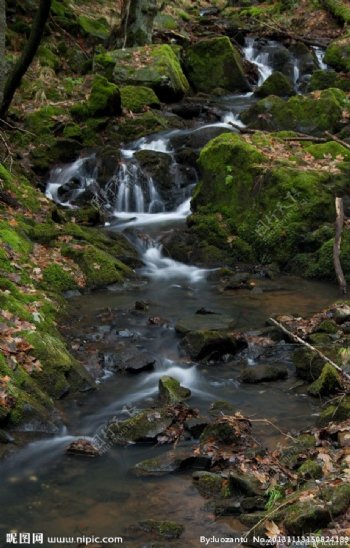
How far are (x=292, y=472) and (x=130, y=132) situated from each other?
1296 centimetres

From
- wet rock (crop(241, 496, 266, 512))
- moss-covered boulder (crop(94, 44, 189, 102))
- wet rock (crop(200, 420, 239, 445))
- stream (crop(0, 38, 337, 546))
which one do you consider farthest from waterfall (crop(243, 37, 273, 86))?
wet rock (crop(241, 496, 266, 512))

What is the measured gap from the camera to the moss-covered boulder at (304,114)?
15.4m

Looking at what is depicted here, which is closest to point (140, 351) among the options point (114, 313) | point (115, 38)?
point (114, 313)

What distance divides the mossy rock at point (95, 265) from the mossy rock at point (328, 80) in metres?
11.2

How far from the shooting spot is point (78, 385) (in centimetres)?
748

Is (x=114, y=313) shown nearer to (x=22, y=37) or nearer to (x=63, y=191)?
(x=63, y=191)

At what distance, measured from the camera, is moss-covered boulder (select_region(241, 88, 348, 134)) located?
50.6 feet

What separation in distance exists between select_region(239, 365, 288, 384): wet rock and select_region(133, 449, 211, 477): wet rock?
6.66ft

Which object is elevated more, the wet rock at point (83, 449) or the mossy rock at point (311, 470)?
the mossy rock at point (311, 470)

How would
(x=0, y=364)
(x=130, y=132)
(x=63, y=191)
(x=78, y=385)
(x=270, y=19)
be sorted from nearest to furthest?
(x=0, y=364)
(x=78, y=385)
(x=63, y=191)
(x=130, y=132)
(x=270, y=19)

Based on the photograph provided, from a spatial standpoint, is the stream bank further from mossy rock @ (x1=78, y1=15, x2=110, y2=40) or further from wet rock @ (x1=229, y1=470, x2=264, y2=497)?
mossy rock @ (x1=78, y1=15, x2=110, y2=40)

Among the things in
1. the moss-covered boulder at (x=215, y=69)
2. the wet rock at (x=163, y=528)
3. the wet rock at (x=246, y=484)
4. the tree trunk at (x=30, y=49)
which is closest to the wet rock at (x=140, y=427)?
the wet rock at (x=246, y=484)

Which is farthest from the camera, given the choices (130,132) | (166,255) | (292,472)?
(130,132)

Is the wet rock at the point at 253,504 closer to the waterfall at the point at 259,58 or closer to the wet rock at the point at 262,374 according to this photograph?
the wet rock at the point at 262,374
